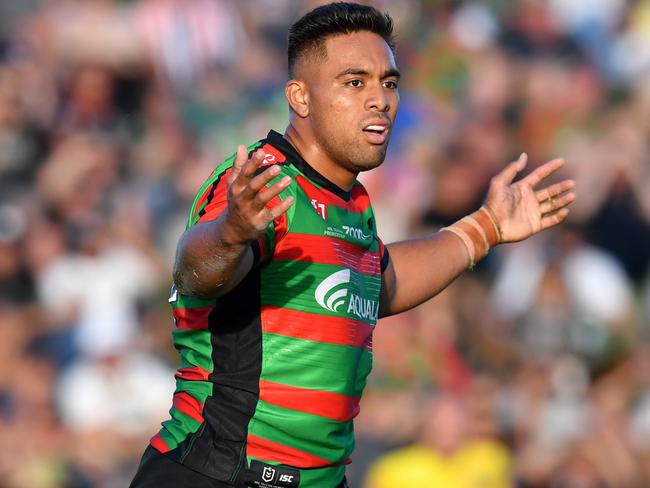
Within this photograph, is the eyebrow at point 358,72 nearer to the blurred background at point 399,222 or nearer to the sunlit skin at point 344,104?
the sunlit skin at point 344,104

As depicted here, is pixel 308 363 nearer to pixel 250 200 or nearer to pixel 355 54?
pixel 250 200

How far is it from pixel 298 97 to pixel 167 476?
1430mm

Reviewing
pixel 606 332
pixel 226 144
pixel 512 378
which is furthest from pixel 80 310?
pixel 606 332

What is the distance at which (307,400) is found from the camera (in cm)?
374

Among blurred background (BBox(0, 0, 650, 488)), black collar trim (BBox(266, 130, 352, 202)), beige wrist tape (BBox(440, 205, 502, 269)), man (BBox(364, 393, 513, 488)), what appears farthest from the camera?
blurred background (BBox(0, 0, 650, 488))

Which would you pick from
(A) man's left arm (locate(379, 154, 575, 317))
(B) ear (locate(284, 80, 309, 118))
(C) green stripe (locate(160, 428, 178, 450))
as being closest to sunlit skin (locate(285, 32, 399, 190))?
(B) ear (locate(284, 80, 309, 118))

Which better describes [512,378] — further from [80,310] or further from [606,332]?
[80,310]

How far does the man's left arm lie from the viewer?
4.65 m

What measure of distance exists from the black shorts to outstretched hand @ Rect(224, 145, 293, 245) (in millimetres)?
893

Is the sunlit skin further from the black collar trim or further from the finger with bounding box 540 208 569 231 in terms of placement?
the finger with bounding box 540 208 569 231

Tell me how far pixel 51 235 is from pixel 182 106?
5.66ft

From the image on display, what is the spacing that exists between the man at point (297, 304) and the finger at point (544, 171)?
0.96m

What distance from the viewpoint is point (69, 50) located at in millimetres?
10008

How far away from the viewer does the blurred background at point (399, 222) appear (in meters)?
8.14
